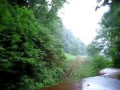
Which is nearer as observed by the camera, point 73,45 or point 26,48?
point 26,48

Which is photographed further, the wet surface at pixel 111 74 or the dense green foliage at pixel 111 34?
the wet surface at pixel 111 74

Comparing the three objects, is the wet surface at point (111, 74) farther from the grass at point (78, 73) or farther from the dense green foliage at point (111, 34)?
the grass at point (78, 73)

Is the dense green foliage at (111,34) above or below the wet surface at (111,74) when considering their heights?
above

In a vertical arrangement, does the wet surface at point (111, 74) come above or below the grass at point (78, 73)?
below

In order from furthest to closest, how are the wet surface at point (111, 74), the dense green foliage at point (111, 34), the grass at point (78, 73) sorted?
the grass at point (78, 73), the wet surface at point (111, 74), the dense green foliage at point (111, 34)

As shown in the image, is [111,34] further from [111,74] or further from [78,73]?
[111,74]

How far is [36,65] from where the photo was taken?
10.3 meters

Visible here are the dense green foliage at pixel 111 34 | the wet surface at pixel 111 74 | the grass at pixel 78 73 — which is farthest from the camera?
the grass at pixel 78 73

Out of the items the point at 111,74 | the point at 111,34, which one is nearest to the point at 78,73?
the point at 111,34

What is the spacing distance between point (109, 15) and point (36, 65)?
7.94 meters

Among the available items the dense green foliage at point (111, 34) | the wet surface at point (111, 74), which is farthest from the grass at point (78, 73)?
the wet surface at point (111, 74)

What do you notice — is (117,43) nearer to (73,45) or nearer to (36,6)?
(36,6)

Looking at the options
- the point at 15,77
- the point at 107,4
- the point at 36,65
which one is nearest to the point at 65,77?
the point at 36,65

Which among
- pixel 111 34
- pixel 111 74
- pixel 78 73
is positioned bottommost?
pixel 111 74
